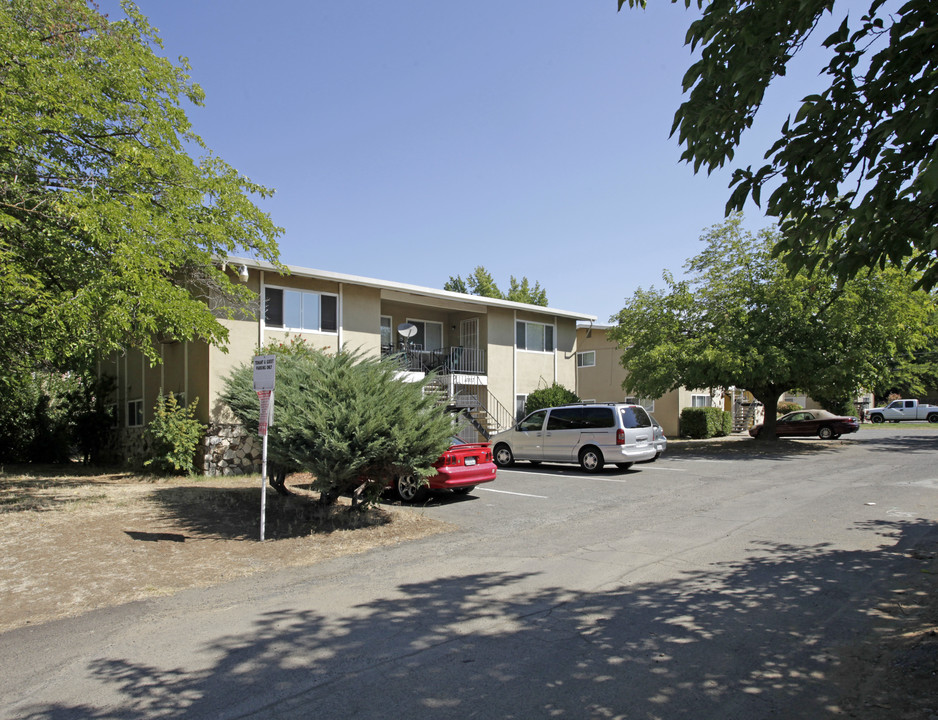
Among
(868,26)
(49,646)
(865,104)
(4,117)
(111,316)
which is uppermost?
(4,117)

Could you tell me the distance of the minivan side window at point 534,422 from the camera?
18219 millimetres

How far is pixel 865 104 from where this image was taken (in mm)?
4531

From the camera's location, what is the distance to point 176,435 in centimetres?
1612

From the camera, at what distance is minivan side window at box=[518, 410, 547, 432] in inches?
717

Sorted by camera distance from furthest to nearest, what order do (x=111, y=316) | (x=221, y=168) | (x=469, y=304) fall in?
1. (x=469, y=304)
2. (x=221, y=168)
3. (x=111, y=316)

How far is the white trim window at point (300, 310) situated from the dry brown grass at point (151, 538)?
5.66 m

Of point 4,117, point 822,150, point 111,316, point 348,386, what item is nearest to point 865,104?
point 822,150

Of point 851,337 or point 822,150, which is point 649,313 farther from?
point 822,150

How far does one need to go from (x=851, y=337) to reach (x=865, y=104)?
2027 centimetres

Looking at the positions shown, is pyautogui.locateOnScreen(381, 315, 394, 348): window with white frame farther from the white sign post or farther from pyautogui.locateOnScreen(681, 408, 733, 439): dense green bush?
pyautogui.locateOnScreen(681, 408, 733, 439): dense green bush

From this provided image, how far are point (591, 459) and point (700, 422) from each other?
15.9 metres

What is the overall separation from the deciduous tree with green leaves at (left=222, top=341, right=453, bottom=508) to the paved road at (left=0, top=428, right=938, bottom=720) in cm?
143

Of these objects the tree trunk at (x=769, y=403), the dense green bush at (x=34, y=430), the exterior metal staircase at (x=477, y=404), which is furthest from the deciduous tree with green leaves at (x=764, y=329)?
the dense green bush at (x=34, y=430)

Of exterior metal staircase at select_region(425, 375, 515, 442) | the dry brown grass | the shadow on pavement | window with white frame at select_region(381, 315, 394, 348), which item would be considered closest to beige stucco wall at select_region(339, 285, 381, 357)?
window with white frame at select_region(381, 315, 394, 348)
